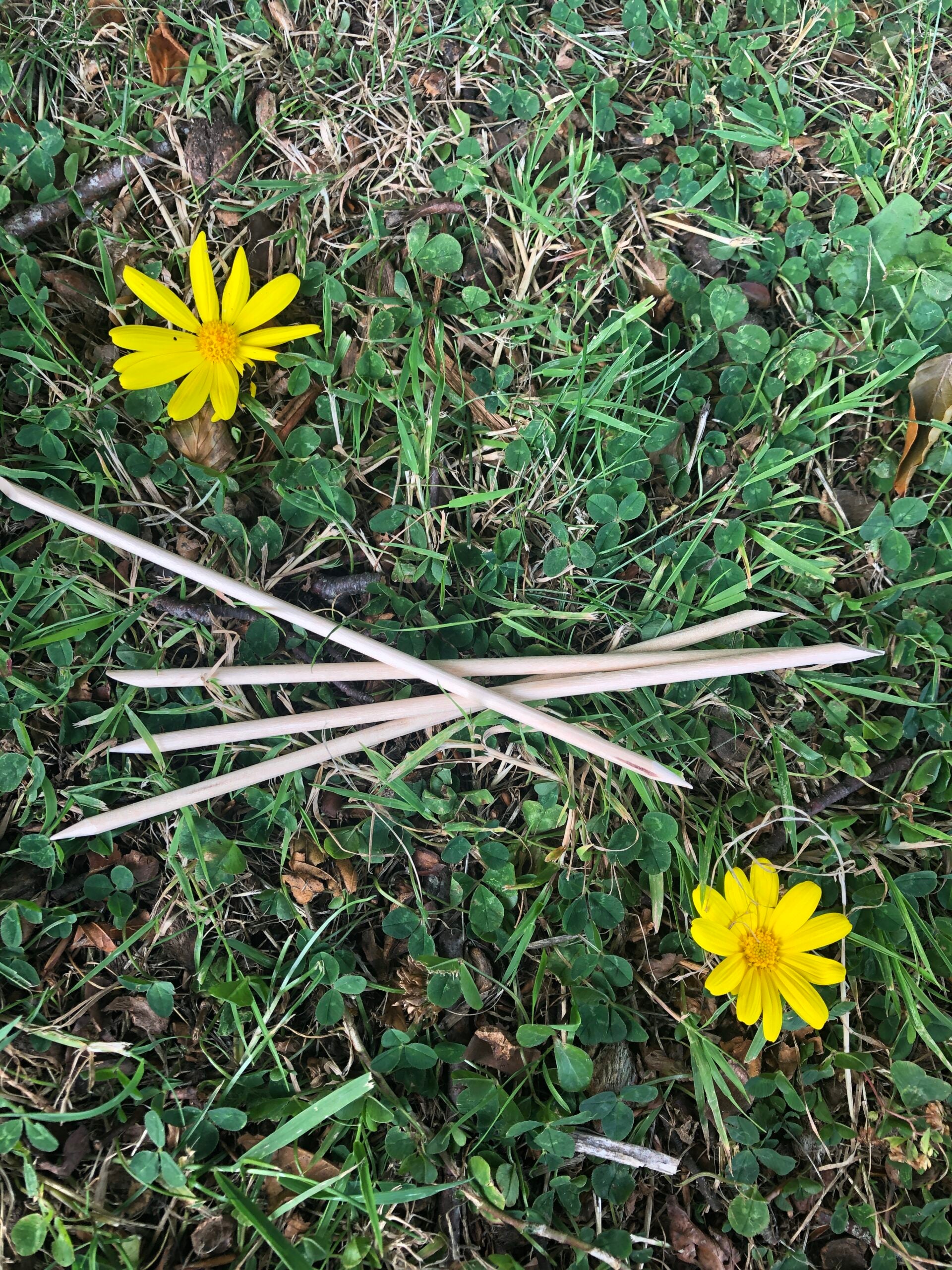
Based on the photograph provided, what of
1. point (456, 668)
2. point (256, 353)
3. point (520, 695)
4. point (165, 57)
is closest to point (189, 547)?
point (256, 353)

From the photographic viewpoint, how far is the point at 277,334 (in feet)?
6.28

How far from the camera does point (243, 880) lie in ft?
6.18

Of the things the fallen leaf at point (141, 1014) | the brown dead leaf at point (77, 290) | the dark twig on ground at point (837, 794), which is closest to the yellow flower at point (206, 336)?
the brown dead leaf at point (77, 290)

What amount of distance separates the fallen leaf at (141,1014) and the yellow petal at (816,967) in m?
1.43

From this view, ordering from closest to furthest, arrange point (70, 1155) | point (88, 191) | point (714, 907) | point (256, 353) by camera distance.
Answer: point (70, 1155) < point (714, 907) < point (256, 353) < point (88, 191)

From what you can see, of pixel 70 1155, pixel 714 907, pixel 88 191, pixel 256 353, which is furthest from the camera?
pixel 88 191

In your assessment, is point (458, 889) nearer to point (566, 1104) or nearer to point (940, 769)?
point (566, 1104)

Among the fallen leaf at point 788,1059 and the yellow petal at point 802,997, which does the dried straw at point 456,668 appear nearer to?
the yellow petal at point 802,997

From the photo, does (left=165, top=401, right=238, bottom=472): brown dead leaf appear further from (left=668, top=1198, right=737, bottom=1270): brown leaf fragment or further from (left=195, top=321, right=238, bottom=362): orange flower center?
(left=668, top=1198, right=737, bottom=1270): brown leaf fragment

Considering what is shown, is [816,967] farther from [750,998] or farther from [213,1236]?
[213,1236]

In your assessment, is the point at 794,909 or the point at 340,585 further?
the point at 340,585

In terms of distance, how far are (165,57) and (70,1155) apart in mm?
2603

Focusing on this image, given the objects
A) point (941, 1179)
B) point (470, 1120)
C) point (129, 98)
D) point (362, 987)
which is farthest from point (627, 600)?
point (129, 98)

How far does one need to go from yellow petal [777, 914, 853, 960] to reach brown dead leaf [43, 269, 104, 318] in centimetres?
226
